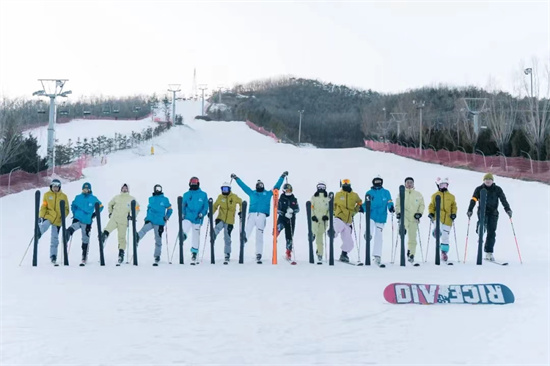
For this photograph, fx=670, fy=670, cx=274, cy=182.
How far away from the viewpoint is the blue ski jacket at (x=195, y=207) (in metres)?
12.5

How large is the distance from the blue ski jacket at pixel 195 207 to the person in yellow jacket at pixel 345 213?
97.1 inches

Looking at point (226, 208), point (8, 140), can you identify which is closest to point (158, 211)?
point (226, 208)

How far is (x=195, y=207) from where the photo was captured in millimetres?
12539

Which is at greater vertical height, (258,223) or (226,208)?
(226,208)

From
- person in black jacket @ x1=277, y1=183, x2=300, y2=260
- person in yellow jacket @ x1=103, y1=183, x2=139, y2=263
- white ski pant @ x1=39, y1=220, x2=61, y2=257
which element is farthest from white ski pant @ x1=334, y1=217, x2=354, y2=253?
white ski pant @ x1=39, y1=220, x2=61, y2=257

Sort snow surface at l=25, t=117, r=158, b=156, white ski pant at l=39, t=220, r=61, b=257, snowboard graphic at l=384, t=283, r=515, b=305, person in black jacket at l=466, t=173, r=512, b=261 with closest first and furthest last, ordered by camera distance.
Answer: snowboard graphic at l=384, t=283, r=515, b=305, white ski pant at l=39, t=220, r=61, b=257, person in black jacket at l=466, t=173, r=512, b=261, snow surface at l=25, t=117, r=158, b=156

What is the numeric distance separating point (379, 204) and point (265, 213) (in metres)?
2.17

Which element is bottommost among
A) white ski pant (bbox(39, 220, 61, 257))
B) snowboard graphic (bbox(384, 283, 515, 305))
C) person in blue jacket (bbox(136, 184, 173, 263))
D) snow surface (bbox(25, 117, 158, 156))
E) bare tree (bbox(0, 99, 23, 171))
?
snowboard graphic (bbox(384, 283, 515, 305))

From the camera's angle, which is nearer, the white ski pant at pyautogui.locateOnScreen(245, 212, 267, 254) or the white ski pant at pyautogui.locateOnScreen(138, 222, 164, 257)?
the white ski pant at pyautogui.locateOnScreen(138, 222, 164, 257)

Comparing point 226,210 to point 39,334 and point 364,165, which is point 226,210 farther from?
point 364,165

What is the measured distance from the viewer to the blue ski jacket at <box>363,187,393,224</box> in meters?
12.3

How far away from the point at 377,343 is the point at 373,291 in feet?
8.24

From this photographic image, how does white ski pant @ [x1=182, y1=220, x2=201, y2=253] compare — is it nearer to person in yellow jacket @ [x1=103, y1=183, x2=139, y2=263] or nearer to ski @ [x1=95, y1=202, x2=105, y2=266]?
person in yellow jacket @ [x1=103, y1=183, x2=139, y2=263]

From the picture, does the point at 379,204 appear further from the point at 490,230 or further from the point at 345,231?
the point at 490,230
